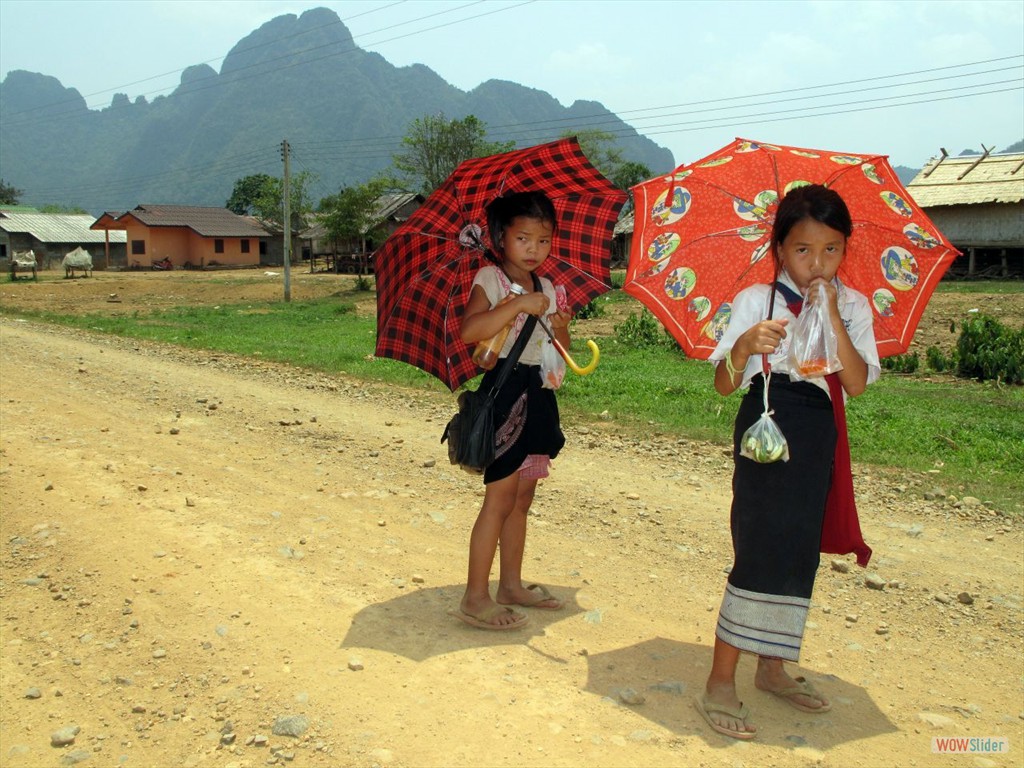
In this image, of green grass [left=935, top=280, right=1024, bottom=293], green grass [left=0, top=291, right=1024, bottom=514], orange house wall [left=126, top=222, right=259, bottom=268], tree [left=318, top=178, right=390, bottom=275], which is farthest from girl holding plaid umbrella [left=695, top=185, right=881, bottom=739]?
orange house wall [left=126, top=222, right=259, bottom=268]

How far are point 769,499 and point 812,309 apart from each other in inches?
27.2

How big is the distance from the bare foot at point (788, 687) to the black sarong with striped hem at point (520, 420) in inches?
47.9

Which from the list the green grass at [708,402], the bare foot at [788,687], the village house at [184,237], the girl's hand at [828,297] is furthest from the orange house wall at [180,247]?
the girl's hand at [828,297]

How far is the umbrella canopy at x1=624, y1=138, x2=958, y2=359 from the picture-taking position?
3564 millimetres

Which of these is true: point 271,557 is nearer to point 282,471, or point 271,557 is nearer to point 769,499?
point 282,471

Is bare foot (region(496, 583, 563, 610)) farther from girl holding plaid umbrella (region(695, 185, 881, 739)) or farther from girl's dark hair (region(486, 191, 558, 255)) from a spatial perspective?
girl's dark hair (region(486, 191, 558, 255))

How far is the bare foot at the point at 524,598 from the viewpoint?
4328 millimetres

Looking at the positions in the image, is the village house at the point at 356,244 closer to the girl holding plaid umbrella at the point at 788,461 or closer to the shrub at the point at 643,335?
the shrub at the point at 643,335

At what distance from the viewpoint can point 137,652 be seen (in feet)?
12.9

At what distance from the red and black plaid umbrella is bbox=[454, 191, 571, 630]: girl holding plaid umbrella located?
0.13 metres

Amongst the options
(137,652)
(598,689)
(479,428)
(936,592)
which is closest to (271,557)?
(137,652)

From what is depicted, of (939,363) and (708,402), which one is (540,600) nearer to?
(708,402)

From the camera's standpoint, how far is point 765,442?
3084 mm

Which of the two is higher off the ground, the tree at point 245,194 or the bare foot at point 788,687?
the tree at point 245,194
